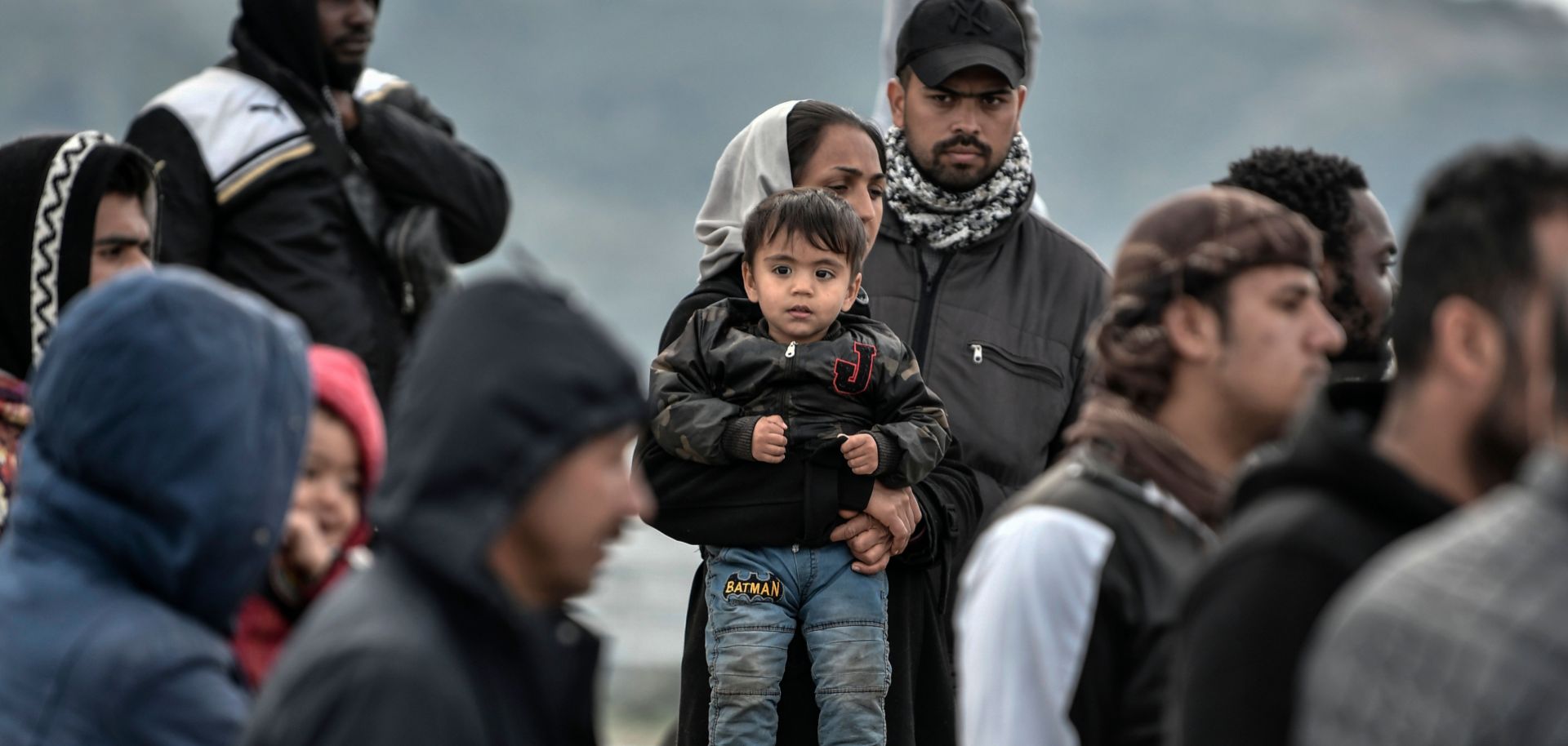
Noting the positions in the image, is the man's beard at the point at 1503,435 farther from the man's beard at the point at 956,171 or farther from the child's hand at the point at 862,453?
the man's beard at the point at 956,171

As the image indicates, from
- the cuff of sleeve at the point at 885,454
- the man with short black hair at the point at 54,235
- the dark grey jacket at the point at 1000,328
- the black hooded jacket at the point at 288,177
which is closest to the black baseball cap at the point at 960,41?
the dark grey jacket at the point at 1000,328

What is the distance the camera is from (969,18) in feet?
17.9

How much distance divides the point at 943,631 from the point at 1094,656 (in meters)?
1.97

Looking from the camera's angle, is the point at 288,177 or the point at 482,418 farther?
the point at 288,177

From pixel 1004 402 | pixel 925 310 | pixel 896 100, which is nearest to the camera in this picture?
pixel 1004 402

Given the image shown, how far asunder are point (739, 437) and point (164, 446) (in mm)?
2147

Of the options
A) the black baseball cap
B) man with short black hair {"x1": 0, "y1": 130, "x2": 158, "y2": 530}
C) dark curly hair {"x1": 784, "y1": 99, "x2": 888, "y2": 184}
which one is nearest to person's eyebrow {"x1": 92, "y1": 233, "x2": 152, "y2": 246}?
man with short black hair {"x1": 0, "y1": 130, "x2": 158, "y2": 530}

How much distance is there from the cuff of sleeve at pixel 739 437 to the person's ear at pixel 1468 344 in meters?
2.37

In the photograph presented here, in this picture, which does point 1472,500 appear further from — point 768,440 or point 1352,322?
point 768,440

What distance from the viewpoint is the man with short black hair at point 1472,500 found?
178 cm

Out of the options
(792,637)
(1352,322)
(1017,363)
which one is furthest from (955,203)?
(792,637)

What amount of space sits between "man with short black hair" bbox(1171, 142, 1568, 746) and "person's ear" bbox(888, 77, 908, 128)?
10.8 ft

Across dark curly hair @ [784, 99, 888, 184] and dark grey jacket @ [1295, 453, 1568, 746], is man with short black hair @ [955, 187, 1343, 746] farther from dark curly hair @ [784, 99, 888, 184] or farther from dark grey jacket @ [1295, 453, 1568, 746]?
dark curly hair @ [784, 99, 888, 184]

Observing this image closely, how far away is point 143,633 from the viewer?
2441 millimetres
